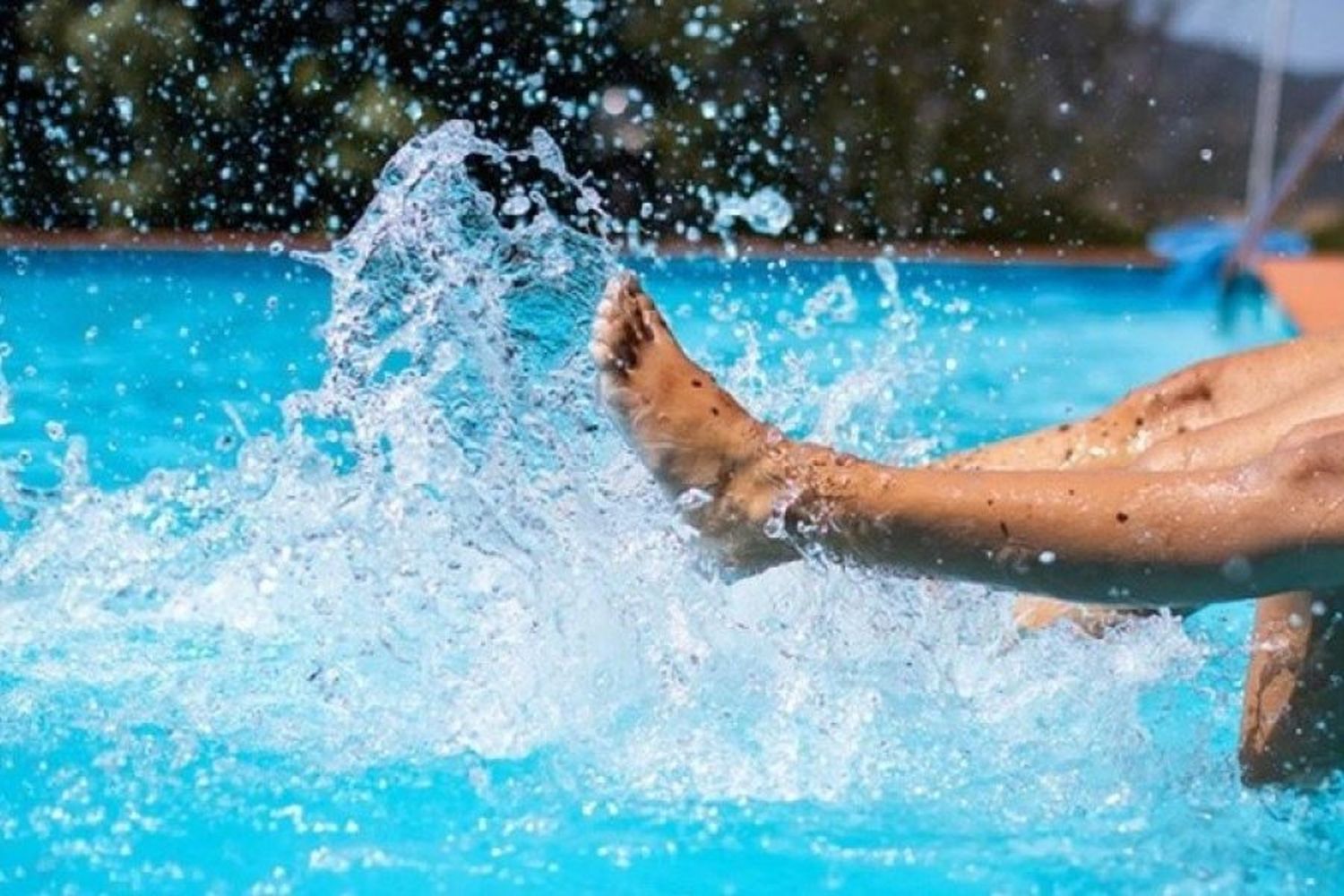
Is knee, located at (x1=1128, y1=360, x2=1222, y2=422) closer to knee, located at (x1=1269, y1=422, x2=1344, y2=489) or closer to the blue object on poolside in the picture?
knee, located at (x1=1269, y1=422, x2=1344, y2=489)

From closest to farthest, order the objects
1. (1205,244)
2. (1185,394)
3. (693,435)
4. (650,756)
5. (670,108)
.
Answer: (693,435) < (650,756) < (1185,394) < (670,108) < (1205,244)

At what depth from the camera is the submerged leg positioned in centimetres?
188

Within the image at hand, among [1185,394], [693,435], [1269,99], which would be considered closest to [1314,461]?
[693,435]

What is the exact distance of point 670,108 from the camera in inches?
262

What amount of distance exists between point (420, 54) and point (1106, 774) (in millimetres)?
4605

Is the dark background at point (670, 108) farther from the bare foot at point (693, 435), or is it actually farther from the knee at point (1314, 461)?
the knee at point (1314, 461)

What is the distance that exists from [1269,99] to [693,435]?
575 centimetres

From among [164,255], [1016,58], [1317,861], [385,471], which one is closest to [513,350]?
[385,471]

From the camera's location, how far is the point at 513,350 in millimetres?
2574

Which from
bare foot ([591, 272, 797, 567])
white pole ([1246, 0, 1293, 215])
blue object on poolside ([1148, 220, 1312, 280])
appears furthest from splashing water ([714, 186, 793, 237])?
bare foot ([591, 272, 797, 567])

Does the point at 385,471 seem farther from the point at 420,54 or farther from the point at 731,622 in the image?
the point at 420,54

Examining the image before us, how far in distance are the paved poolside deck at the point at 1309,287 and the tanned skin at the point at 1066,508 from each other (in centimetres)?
369

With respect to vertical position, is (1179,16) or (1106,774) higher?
(1179,16)

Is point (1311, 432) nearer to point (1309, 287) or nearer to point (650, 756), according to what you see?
point (650, 756)
